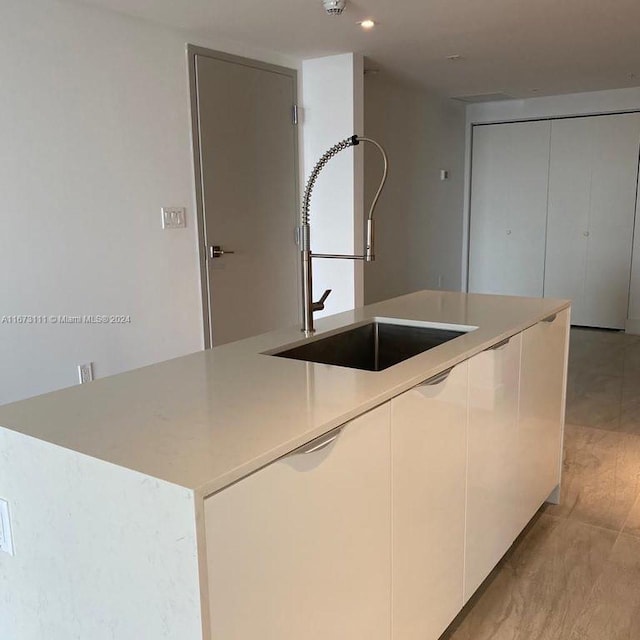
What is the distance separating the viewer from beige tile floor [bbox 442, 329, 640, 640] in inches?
78.1

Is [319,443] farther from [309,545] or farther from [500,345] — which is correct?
[500,345]

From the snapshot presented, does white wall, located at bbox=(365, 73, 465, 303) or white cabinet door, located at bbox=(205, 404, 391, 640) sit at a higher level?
white wall, located at bbox=(365, 73, 465, 303)

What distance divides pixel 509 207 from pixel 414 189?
1406 mm

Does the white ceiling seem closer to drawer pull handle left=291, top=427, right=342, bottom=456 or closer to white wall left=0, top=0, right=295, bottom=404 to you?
white wall left=0, top=0, right=295, bottom=404

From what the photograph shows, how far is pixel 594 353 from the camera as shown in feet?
18.2

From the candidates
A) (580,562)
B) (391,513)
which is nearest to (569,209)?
(580,562)

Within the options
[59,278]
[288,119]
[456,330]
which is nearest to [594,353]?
[288,119]

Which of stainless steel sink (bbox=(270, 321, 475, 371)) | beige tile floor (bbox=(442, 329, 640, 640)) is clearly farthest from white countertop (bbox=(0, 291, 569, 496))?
beige tile floor (bbox=(442, 329, 640, 640))

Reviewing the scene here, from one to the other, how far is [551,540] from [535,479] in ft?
0.86

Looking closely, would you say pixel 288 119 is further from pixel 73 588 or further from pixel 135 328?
pixel 73 588

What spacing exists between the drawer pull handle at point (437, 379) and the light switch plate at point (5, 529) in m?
0.92

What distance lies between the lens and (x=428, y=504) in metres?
1.63

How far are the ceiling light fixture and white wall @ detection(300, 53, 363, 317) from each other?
1.11 metres

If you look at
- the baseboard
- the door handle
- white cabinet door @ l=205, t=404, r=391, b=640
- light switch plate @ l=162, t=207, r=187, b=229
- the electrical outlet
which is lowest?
the baseboard
